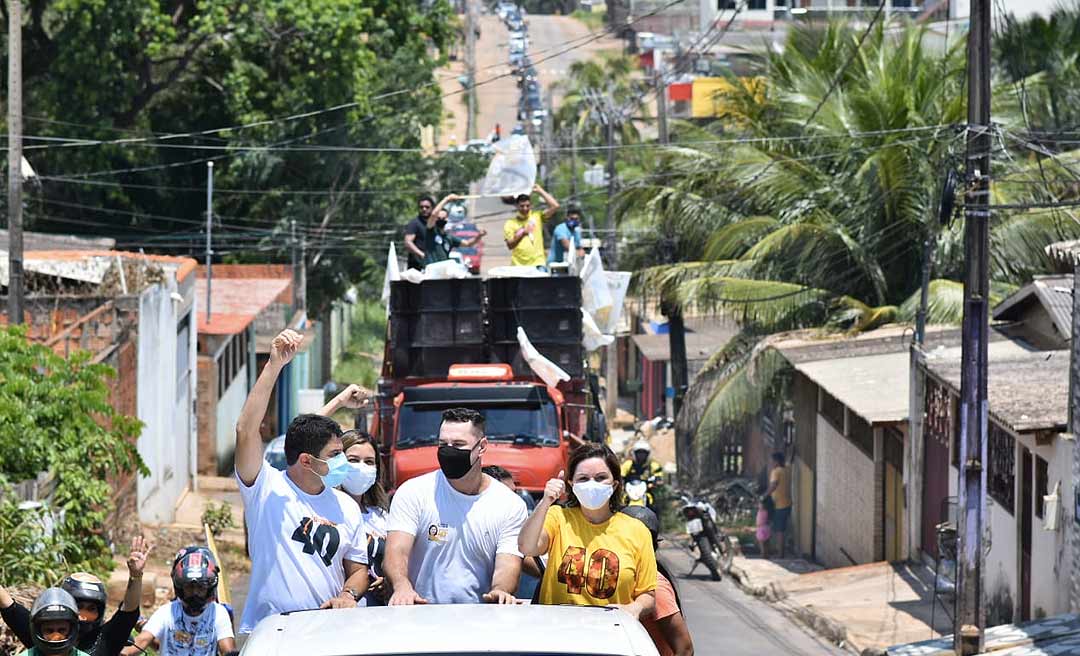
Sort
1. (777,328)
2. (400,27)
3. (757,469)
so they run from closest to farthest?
(777,328), (757,469), (400,27)

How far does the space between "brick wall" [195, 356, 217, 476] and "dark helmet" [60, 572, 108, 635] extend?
22316mm

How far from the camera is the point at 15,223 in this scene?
19516 millimetres

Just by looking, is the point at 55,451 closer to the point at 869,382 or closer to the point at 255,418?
the point at 255,418

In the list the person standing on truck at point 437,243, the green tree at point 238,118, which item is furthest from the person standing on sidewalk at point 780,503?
the green tree at point 238,118

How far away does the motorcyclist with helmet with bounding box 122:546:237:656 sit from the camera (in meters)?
6.94

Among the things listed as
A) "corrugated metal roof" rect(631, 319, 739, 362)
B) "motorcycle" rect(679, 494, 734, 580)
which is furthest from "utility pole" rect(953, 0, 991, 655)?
"corrugated metal roof" rect(631, 319, 739, 362)

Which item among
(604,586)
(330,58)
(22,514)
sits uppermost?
(330,58)

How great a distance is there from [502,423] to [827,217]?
40.7ft

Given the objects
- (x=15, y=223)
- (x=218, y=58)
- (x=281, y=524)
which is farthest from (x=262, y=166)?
(x=281, y=524)

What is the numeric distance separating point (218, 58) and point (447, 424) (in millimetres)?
31031

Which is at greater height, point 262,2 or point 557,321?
point 262,2

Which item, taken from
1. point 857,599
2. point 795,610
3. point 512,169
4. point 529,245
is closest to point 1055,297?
point 857,599

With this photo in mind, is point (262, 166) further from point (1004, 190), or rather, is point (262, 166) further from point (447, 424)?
point (447, 424)

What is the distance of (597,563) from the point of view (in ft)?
21.3
